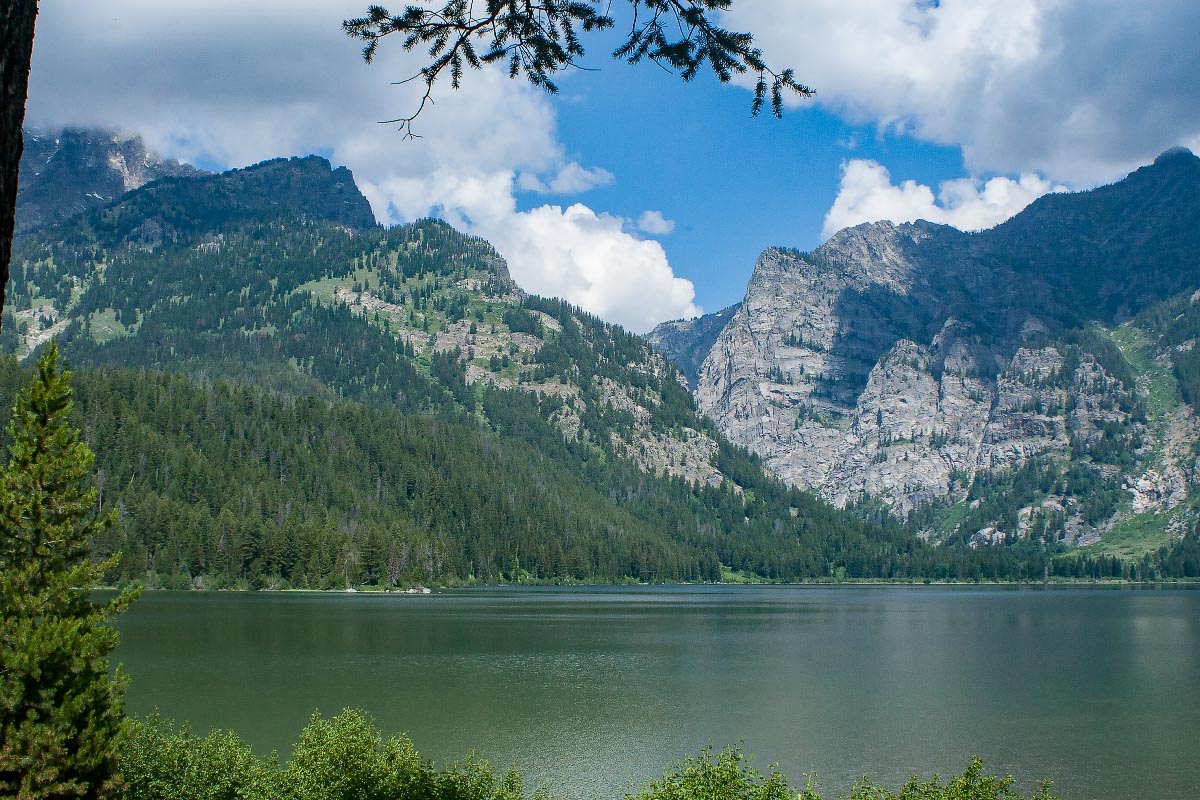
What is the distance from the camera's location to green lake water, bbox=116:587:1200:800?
45.8m

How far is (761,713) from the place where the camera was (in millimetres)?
57094

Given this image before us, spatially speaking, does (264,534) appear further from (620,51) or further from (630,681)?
(620,51)

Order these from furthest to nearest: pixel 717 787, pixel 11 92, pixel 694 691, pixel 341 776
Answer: pixel 694 691 → pixel 341 776 → pixel 717 787 → pixel 11 92

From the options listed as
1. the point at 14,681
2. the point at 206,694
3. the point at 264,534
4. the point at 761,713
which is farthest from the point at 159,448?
the point at 14,681

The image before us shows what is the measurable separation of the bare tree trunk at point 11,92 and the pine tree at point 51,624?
20811 millimetres

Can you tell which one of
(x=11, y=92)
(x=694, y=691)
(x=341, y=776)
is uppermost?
(x=11, y=92)

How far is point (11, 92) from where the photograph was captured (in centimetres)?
786

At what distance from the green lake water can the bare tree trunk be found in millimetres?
35756

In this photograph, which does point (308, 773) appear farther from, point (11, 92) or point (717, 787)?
point (11, 92)

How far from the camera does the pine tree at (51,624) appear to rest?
951 inches

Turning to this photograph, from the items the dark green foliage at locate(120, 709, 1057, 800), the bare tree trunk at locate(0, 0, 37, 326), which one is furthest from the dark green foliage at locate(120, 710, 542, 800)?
the bare tree trunk at locate(0, 0, 37, 326)

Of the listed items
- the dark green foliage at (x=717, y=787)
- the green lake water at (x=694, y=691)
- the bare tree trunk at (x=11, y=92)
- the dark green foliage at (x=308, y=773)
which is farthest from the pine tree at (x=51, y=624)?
the bare tree trunk at (x=11, y=92)

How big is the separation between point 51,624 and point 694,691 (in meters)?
47.0

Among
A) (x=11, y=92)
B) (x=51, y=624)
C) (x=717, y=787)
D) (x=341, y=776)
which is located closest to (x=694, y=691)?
(x=341, y=776)
